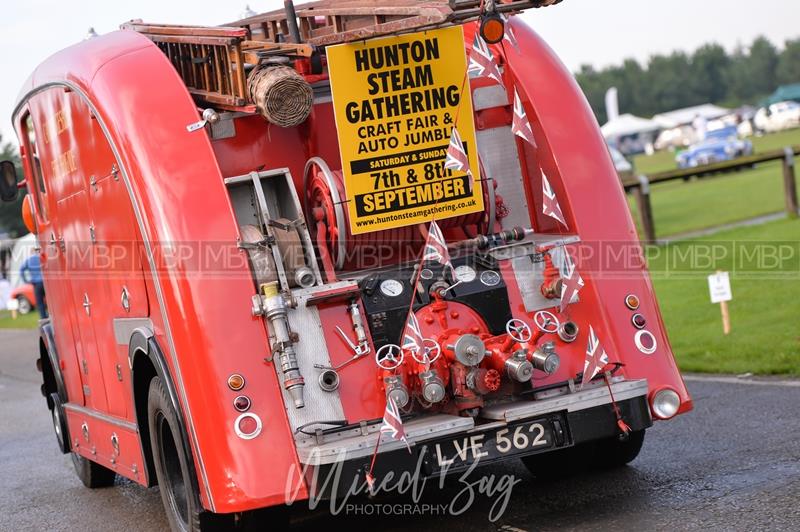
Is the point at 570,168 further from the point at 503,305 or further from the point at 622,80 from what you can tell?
the point at 622,80

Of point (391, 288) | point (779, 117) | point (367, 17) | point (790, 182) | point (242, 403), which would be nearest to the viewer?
point (242, 403)

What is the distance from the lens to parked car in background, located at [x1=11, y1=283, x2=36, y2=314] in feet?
120

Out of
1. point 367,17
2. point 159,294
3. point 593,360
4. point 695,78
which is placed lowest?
point 593,360

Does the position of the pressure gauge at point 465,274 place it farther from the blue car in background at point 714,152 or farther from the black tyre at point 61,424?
the blue car in background at point 714,152

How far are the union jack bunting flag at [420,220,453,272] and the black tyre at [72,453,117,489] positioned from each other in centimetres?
405

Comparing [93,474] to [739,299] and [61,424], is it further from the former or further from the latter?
[739,299]

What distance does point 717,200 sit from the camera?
29.2 m

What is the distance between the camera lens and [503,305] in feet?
22.8

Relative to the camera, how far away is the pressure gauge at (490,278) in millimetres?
6980

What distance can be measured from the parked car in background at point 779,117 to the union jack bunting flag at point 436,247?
70.8 metres

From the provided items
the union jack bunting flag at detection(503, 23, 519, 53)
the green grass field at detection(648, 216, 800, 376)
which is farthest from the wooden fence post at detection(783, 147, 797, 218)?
the union jack bunting flag at detection(503, 23, 519, 53)

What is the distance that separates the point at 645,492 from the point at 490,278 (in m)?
1.55

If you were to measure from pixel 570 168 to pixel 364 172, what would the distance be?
1275mm

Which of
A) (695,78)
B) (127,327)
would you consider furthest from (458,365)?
(695,78)
